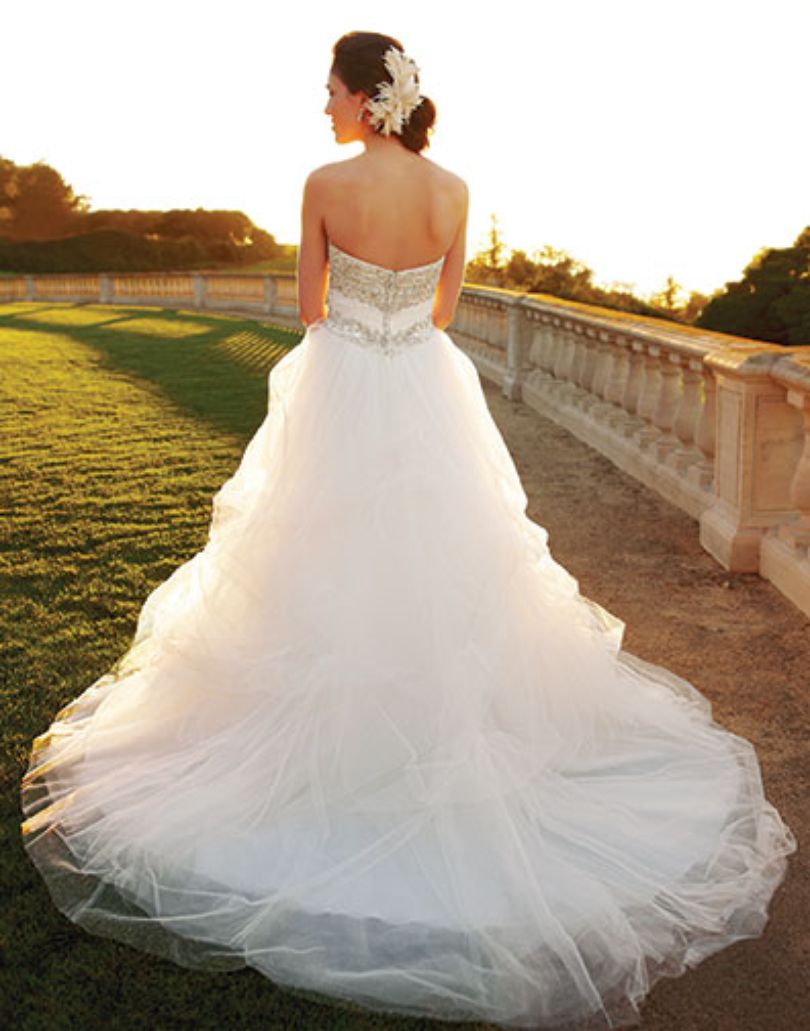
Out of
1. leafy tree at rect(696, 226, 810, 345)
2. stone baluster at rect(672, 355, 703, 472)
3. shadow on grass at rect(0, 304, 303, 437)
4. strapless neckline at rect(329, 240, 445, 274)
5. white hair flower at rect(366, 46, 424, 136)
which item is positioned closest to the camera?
white hair flower at rect(366, 46, 424, 136)

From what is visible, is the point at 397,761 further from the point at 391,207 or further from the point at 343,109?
the point at 343,109

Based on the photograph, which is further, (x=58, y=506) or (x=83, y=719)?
(x=58, y=506)

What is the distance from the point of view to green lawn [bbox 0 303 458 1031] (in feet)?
8.93

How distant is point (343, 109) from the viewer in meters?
3.51

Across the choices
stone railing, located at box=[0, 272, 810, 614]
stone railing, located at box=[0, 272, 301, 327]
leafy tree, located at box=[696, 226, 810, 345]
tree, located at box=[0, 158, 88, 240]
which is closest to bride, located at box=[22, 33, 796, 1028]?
stone railing, located at box=[0, 272, 810, 614]

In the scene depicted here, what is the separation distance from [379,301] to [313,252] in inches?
11.1

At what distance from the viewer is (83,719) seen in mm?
4094

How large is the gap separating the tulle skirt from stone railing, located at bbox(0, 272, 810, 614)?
1.98 meters

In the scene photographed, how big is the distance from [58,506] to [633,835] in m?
5.71

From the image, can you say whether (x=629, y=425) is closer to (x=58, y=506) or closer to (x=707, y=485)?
(x=707, y=485)

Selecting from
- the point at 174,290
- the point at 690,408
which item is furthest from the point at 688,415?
the point at 174,290

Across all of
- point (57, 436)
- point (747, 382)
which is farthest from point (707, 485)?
point (57, 436)

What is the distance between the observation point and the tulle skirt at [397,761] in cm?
289

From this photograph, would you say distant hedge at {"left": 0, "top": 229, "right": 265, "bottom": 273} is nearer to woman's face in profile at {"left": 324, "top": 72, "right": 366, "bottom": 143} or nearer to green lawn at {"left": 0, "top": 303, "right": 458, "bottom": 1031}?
green lawn at {"left": 0, "top": 303, "right": 458, "bottom": 1031}
